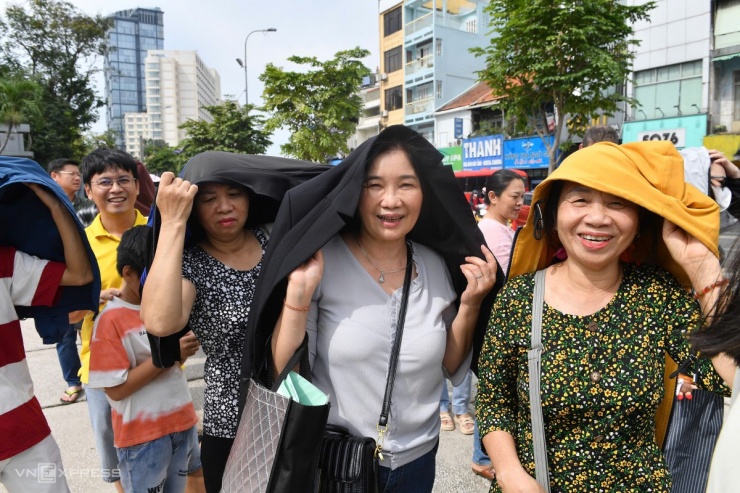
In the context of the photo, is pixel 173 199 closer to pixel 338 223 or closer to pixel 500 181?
pixel 338 223

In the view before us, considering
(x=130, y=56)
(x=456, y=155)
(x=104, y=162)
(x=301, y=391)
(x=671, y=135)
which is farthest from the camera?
(x=130, y=56)

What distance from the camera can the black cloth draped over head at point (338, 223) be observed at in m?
1.47

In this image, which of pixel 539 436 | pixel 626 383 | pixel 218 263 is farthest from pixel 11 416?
pixel 626 383

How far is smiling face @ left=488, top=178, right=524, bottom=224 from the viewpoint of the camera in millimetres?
3705

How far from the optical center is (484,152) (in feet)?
77.2

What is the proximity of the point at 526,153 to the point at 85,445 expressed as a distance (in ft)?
68.7

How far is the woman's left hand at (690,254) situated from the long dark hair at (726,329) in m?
0.27

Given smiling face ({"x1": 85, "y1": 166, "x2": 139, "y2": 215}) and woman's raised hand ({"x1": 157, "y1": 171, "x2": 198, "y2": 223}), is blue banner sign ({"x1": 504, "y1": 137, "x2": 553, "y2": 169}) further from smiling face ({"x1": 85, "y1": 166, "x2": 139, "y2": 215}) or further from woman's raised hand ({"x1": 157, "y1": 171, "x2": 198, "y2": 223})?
woman's raised hand ({"x1": 157, "y1": 171, "x2": 198, "y2": 223})

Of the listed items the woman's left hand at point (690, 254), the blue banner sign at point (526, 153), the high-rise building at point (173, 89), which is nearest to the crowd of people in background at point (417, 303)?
the woman's left hand at point (690, 254)

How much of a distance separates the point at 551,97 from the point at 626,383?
13120 mm

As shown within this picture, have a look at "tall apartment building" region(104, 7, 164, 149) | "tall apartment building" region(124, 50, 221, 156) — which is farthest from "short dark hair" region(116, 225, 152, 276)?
"tall apartment building" region(104, 7, 164, 149)

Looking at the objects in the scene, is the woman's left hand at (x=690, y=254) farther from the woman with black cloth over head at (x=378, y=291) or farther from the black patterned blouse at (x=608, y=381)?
A: the woman with black cloth over head at (x=378, y=291)

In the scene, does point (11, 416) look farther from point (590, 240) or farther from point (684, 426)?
point (684, 426)

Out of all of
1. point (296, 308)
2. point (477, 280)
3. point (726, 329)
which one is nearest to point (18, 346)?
point (296, 308)
